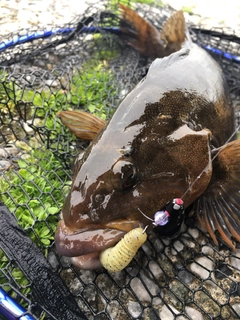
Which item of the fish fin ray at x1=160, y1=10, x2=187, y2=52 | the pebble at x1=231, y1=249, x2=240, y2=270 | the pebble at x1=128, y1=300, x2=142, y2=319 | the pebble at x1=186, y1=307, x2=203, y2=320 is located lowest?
the pebble at x1=231, y1=249, x2=240, y2=270

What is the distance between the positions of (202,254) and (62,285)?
1.10 metres

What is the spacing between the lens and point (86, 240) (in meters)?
2.15

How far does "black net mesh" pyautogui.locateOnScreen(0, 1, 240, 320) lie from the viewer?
2420 millimetres

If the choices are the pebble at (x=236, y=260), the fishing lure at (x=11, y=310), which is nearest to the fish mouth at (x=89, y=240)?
the fishing lure at (x=11, y=310)

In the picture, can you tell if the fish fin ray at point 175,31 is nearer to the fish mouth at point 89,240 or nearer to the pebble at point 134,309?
the fish mouth at point 89,240

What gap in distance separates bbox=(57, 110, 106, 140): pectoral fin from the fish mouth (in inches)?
47.6

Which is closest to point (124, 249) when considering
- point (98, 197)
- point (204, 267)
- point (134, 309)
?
point (98, 197)

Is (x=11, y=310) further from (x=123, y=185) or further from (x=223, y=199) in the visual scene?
(x=223, y=199)

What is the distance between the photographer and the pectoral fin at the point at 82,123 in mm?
3250

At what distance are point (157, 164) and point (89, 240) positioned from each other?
708 mm

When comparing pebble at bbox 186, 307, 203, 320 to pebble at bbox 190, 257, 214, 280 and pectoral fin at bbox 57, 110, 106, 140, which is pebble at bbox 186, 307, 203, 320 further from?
pectoral fin at bbox 57, 110, 106, 140

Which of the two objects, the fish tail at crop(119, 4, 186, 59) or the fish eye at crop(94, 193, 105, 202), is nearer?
the fish eye at crop(94, 193, 105, 202)

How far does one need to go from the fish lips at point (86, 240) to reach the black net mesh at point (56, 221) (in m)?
0.28

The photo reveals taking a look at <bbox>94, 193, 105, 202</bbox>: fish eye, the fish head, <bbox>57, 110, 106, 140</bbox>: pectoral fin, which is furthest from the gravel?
<bbox>94, 193, 105, 202</bbox>: fish eye
